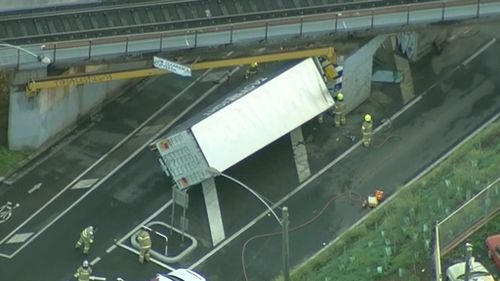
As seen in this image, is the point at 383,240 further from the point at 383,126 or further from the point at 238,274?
the point at 383,126

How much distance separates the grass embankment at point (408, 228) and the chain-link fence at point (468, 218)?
62 cm

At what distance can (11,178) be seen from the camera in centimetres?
5053

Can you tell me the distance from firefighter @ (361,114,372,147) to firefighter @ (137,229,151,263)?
8274 millimetres

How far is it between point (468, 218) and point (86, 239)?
1147cm

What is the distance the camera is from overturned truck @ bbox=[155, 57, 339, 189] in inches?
1908

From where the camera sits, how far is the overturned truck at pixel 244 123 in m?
48.5

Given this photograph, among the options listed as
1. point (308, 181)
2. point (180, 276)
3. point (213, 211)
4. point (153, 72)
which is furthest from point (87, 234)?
point (308, 181)

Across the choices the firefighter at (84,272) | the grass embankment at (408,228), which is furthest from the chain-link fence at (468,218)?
the firefighter at (84,272)

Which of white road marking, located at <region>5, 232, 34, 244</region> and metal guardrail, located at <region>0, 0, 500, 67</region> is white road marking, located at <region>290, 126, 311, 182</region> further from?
white road marking, located at <region>5, 232, 34, 244</region>

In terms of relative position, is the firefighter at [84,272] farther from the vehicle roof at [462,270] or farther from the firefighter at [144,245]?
the vehicle roof at [462,270]

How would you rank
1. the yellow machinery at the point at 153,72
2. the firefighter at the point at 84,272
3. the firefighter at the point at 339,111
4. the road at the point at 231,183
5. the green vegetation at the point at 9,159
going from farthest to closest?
the firefighter at the point at 339,111, the green vegetation at the point at 9,159, the yellow machinery at the point at 153,72, the road at the point at 231,183, the firefighter at the point at 84,272

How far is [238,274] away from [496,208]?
7861mm

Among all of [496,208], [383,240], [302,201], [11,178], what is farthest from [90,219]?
[496,208]

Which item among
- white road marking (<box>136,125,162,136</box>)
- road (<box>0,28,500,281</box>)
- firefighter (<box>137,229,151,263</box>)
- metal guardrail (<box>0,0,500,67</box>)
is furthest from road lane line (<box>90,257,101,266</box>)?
metal guardrail (<box>0,0,500,67</box>)
